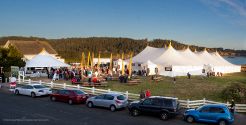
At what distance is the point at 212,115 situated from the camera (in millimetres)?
21047

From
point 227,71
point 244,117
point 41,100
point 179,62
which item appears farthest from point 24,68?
point 227,71

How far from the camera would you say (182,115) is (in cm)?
2345

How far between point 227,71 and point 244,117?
2025 inches

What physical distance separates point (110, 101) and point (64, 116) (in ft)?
13.7

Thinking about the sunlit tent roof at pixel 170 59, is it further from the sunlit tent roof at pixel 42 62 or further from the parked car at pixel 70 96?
the parked car at pixel 70 96

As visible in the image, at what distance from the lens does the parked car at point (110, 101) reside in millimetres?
24891

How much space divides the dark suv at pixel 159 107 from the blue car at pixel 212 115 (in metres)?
0.99

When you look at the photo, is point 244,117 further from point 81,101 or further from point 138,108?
point 81,101

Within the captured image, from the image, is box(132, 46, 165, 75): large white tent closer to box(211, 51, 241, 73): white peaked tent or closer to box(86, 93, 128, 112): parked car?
box(211, 51, 241, 73): white peaked tent

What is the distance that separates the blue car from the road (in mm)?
716

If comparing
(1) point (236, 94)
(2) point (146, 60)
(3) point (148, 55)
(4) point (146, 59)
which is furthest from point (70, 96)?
(3) point (148, 55)

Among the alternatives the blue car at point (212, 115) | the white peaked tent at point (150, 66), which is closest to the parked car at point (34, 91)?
the blue car at point (212, 115)

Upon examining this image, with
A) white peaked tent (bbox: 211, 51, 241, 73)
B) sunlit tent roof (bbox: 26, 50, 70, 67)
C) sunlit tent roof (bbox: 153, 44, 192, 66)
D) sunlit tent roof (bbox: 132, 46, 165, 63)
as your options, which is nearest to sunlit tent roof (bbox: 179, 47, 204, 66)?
sunlit tent roof (bbox: 153, 44, 192, 66)

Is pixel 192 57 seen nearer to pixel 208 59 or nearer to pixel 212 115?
pixel 208 59
